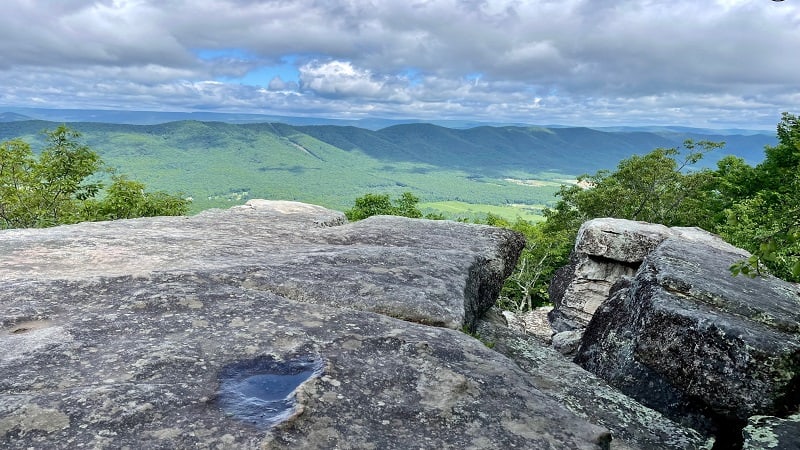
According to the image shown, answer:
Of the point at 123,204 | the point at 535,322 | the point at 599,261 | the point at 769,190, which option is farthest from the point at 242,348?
the point at 769,190

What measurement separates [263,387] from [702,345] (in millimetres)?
8990

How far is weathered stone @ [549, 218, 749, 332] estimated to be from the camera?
107 ft

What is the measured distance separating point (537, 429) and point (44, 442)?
588cm

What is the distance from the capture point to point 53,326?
8.13 m

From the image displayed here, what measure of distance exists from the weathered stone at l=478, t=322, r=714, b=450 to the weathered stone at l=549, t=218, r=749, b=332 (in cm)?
2061

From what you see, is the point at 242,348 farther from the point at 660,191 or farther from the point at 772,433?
the point at 660,191

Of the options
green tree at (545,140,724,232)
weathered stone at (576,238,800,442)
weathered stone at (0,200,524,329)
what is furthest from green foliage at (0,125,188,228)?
green tree at (545,140,724,232)

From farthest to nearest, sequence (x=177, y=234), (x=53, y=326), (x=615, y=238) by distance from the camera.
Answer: (x=615, y=238) → (x=177, y=234) → (x=53, y=326)

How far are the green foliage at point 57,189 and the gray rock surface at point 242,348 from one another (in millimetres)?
33105

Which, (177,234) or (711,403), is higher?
(177,234)

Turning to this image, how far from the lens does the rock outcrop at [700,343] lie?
9.80 meters

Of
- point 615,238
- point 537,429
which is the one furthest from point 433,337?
point 615,238

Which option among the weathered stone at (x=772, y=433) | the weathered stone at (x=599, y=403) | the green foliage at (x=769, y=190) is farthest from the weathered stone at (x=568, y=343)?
the green foliage at (x=769, y=190)

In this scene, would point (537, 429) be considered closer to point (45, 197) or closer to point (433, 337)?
point (433, 337)
